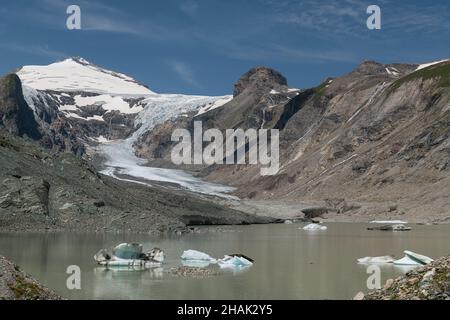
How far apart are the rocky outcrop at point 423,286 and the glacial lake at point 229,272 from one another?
4479 mm

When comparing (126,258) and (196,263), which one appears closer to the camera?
(126,258)

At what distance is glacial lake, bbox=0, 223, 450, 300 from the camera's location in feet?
80.4

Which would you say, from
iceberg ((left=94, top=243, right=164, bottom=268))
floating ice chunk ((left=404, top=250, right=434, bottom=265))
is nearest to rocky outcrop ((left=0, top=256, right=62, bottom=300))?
iceberg ((left=94, top=243, right=164, bottom=268))

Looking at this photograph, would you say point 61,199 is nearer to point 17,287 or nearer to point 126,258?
point 126,258

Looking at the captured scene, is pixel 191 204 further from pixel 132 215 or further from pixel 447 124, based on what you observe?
pixel 447 124

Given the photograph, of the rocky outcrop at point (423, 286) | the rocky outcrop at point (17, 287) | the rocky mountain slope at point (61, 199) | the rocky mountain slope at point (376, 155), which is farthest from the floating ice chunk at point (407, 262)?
the rocky mountain slope at point (376, 155)

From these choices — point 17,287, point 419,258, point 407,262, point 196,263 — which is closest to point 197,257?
point 196,263

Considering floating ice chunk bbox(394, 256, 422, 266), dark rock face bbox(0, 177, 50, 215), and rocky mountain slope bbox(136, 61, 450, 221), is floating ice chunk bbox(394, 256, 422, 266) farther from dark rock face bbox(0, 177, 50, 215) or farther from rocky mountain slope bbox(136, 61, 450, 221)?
rocky mountain slope bbox(136, 61, 450, 221)

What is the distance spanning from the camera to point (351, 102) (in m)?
182

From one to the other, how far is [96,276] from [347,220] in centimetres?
7725

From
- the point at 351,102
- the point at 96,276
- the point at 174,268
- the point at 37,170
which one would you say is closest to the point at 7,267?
the point at 96,276

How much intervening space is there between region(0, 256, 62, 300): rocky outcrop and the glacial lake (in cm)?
458

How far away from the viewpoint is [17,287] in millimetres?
17594

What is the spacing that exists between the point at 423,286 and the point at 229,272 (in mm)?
15487
